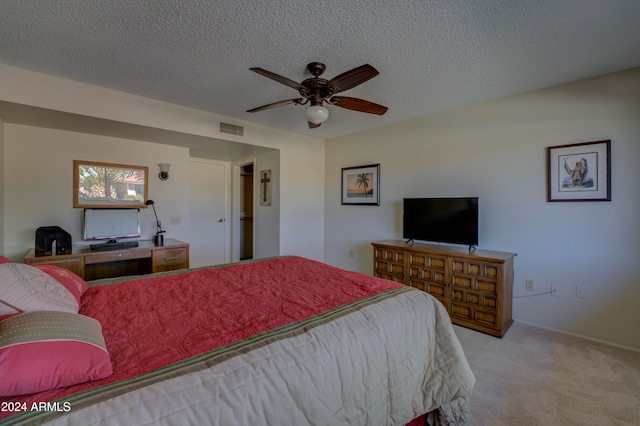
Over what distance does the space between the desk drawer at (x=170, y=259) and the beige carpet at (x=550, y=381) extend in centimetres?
314

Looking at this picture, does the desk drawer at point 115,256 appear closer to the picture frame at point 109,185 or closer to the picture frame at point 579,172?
the picture frame at point 109,185

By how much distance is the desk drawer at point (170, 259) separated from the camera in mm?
3199

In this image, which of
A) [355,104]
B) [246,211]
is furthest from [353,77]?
[246,211]

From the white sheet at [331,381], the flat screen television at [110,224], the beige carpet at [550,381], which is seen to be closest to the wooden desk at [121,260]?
the flat screen television at [110,224]

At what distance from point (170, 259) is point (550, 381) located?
3.69 meters

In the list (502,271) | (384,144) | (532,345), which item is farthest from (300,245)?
(532,345)

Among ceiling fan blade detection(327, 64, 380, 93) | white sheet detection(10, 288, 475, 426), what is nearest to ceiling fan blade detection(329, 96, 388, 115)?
ceiling fan blade detection(327, 64, 380, 93)

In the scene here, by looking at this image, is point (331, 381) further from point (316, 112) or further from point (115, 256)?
point (115, 256)

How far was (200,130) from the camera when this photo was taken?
11.2ft

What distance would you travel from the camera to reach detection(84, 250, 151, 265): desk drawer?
2855 millimetres

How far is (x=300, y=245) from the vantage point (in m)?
4.64

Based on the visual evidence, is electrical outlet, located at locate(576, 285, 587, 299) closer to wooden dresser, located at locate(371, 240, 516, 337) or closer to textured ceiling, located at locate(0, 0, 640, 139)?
wooden dresser, located at locate(371, 240, 516, 337)

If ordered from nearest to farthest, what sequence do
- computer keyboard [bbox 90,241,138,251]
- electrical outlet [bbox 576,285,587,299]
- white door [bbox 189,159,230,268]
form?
electrical outlet [bbox 576,285,587,299]
computer keyboard [bbox 90,241,138,251]
white door [bbox 189,159,230,268]

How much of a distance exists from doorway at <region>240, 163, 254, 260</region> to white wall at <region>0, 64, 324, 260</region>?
Answer: 1.56 metres
